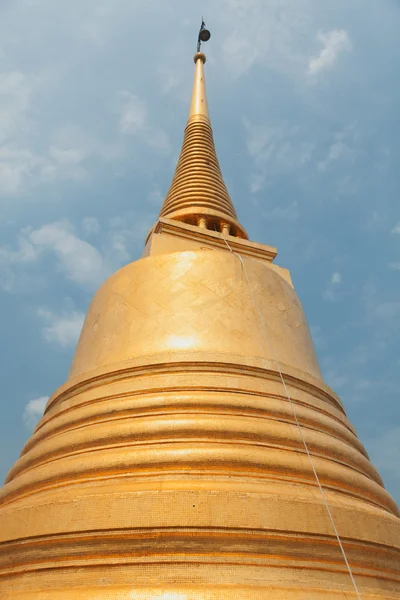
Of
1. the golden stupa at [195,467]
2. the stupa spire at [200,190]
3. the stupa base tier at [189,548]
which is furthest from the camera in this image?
the stupa spire at [200,190]

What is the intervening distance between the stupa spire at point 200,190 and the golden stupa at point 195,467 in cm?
328

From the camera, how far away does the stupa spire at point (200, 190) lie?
411 inches

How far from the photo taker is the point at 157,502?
12.9 ft

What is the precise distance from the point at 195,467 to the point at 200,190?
25.2 feet

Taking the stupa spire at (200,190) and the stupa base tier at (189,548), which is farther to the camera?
the stupa spire at (200,190)

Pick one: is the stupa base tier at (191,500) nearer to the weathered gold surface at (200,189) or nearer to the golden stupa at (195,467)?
the golden stupa at (195,467)

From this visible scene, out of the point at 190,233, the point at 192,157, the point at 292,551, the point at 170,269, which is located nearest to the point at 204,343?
the point at 170,269

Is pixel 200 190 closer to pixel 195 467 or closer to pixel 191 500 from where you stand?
pixel 195 467

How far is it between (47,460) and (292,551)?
281cm

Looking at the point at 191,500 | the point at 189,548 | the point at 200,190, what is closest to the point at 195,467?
the point at 191,500

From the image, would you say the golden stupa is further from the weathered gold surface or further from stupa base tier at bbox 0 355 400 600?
the weathered gold surface

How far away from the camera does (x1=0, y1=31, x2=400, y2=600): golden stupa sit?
3828 mm

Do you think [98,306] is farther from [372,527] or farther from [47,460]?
[372,527]

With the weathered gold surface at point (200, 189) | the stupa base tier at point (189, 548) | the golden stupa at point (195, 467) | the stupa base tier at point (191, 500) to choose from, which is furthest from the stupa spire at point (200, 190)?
the stupa base tier at point (189, 548)
